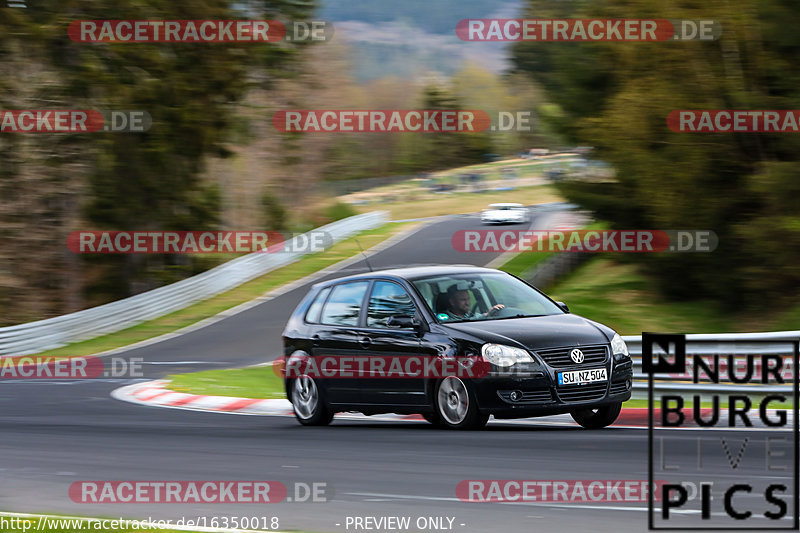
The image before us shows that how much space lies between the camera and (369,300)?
39.3ft

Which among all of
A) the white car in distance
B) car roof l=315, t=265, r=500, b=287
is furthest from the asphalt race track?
the white car in distance

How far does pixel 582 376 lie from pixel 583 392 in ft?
0.46

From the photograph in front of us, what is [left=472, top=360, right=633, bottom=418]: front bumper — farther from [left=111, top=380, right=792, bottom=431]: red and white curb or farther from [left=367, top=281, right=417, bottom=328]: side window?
[left=367, top=281, right=417, bottom=328]: side window

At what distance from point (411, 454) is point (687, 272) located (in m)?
16.8

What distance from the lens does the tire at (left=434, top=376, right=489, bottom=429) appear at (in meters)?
10.5

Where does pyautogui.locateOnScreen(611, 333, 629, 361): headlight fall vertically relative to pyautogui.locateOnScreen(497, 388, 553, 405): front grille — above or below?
above

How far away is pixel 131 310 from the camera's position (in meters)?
31.8

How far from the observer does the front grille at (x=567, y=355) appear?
10273 mm

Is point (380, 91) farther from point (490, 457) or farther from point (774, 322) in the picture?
point (490, 457)

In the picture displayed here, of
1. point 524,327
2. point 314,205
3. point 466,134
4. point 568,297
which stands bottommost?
point 524,327

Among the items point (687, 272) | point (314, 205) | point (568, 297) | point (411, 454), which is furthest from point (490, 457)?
point (314, 205)

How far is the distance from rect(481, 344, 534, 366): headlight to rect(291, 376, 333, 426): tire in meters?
2.55

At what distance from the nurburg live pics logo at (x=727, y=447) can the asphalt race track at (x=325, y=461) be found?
0.12 metres

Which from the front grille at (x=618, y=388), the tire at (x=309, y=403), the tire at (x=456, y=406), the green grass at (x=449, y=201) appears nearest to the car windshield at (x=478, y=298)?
the tire at (x=456, y=406)
